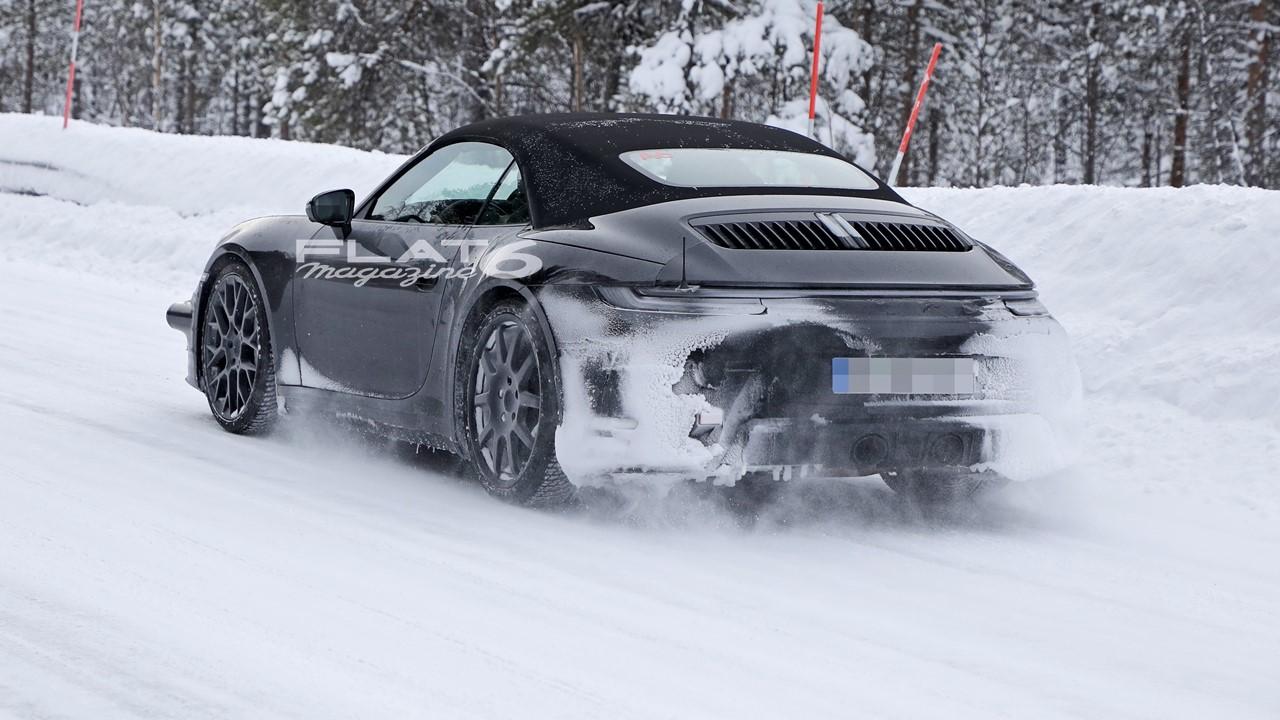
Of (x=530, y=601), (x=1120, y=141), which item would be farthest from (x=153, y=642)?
(x=1120, y=141)

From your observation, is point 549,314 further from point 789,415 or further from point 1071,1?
point 1071,1

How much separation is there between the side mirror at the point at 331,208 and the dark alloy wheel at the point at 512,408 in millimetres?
1118

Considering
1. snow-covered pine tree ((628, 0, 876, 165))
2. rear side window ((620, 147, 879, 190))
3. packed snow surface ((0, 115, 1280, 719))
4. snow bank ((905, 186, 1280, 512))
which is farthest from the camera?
snow-covered pine tree ((628, 0, 876, 165))

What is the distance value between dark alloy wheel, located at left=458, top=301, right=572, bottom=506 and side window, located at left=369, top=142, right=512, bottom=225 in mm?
612

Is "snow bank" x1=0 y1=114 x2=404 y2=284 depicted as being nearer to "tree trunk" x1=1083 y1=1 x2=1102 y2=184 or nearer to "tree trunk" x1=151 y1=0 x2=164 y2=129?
"tree trunk" x1=151 y1=0 x2=164 y2=129

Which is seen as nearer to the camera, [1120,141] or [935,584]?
[935,584]

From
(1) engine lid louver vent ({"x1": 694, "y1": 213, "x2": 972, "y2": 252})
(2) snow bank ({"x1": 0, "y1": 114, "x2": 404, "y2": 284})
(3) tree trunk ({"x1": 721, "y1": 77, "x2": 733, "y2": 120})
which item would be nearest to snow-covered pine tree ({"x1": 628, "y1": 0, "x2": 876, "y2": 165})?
(3) tree trunk ({"x1": 721, "y1": 77, "x2": 733, "y2": 120})

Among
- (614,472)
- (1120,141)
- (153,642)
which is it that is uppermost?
(1120,141)

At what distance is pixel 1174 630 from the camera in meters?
3.95

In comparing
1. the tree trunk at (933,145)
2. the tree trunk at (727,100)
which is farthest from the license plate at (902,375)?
the tree trunk at (933,145)

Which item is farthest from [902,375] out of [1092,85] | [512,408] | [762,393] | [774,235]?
[1092,85]

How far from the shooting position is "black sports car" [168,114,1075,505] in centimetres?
457

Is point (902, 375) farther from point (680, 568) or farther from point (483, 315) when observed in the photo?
point (483, 315)

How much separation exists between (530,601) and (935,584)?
1.20 m
